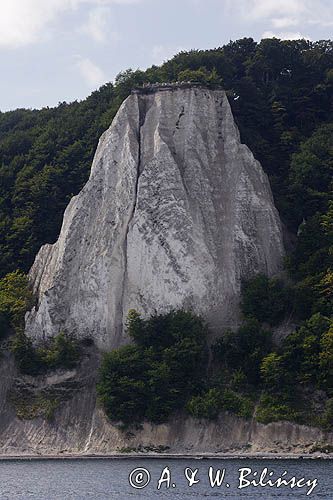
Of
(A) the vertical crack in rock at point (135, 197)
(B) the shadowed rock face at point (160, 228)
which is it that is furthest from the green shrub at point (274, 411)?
(A) the vertical crack in rock at point (135, 197)

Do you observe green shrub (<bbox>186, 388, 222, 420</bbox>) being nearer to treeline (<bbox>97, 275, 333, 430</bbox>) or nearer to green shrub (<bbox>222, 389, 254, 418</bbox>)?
treeline (<bbox>97, 275, 333, 430</bbox>)

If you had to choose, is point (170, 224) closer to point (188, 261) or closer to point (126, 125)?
point (188, 261)

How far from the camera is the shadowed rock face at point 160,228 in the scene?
69.8m

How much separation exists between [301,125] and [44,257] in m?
20.1

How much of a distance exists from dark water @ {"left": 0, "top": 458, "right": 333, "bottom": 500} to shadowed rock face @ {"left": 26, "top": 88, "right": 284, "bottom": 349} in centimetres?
1081

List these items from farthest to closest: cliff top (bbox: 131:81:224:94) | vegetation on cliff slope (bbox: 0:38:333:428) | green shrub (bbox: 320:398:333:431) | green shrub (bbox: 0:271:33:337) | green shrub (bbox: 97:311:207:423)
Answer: cliff top (bbox: 131:81:224:94) → green shrub (bbox: 0:271:33:337) → green shrub (bbox: 97:311:207:423) → vegetation on cliff slope (bbox: 0:38:333:428) → green shrub (bbox: 320:398:333:431)

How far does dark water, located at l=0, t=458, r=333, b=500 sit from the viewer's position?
4656 centimetres

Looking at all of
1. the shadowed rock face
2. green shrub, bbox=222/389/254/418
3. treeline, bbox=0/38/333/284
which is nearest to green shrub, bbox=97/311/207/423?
green shrub, bbox=222/389/254/418

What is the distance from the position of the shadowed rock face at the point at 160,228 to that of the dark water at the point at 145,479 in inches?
426

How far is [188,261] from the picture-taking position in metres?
69.9

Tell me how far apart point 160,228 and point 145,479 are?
21637mm

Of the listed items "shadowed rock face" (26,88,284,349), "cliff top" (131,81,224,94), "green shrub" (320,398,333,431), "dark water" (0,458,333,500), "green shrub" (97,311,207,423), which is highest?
"cliff top" (131,81,224,94)

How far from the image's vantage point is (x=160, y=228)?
70.6 meters

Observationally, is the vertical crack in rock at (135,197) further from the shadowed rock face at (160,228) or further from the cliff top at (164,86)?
Result: the cliff top at (164,86)
